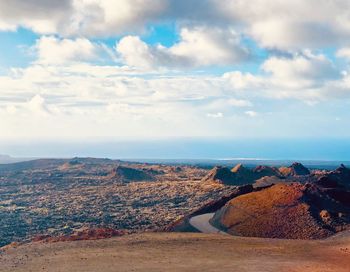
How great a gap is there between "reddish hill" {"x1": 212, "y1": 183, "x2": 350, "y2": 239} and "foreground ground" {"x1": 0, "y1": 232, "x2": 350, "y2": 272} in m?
3.87

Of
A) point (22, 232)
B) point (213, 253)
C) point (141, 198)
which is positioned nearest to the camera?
point (213, 253)

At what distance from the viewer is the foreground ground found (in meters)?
29.1

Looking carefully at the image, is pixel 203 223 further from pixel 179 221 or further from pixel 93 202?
pixel 93 202

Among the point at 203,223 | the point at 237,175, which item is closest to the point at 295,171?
the point at 237,175

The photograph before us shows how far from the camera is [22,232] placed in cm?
5619

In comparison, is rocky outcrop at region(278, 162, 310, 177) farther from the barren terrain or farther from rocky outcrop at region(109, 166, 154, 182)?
rocky outcrop at region(109, 166, 154, 182)

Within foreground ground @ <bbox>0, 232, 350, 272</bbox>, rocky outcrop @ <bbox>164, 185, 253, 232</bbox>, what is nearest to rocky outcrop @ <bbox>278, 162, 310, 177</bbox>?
rocky outcrop @ <bbox>164, 185, 253, 232</bbox>

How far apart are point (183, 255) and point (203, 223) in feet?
53.7

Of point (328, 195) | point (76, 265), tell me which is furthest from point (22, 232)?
point (328, 195)

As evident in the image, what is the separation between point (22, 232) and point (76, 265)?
29.5 metres

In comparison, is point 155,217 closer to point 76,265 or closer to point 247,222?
point 247,222

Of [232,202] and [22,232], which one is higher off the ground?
[232,202]

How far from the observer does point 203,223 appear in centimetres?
4822

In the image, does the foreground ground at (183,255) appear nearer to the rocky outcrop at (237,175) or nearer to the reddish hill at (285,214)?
the reddish hill at (285,214)
